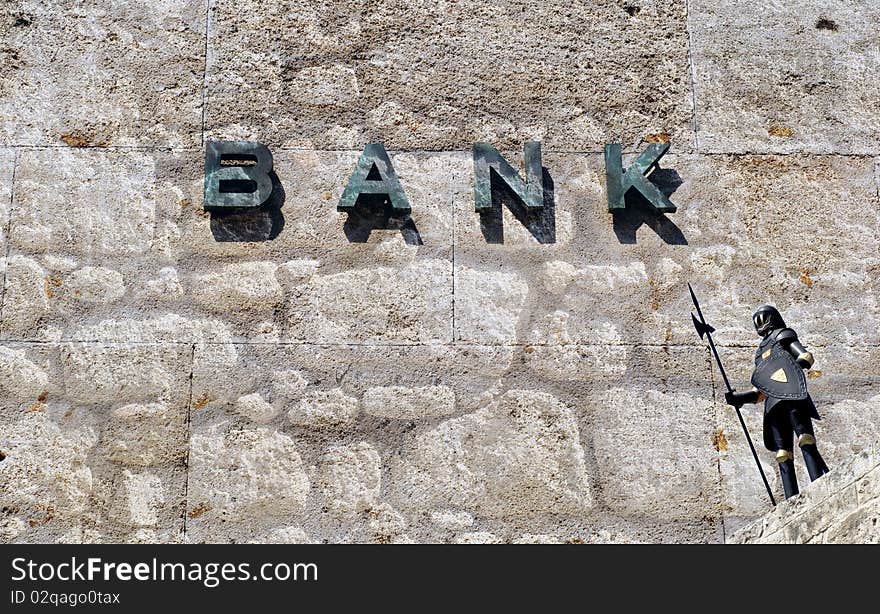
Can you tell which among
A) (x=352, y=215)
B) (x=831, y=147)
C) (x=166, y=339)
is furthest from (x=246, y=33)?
(x=831, y=147)

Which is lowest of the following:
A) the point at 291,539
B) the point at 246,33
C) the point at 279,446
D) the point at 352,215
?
the point at 291,539

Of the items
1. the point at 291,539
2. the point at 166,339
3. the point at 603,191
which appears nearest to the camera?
the point at 291,539

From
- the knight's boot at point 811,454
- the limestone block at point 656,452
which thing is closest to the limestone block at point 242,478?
the limestone block at point 656,452

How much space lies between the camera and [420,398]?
5453 mm

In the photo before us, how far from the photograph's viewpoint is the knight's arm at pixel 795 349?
15.3 ft

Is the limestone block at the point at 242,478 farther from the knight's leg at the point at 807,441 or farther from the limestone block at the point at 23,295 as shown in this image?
the knight's leg at the point at 807,441

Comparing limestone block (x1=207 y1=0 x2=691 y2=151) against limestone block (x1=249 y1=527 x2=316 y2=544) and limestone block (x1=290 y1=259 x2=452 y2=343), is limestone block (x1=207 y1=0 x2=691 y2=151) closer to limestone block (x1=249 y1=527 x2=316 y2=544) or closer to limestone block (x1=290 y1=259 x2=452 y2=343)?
limestone block (x1=290 y1=259 x2=452 y2=343)

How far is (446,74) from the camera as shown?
609 centimetres

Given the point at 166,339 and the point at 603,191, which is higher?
the point at 603,191

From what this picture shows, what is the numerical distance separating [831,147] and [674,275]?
119cm

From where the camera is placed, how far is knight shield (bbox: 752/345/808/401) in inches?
185

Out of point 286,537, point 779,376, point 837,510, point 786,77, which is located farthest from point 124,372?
point 786,77

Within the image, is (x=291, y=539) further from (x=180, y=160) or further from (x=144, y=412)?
Answer: (x=180, y=160)

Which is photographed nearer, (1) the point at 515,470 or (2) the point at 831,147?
(1) the point at 515,470
